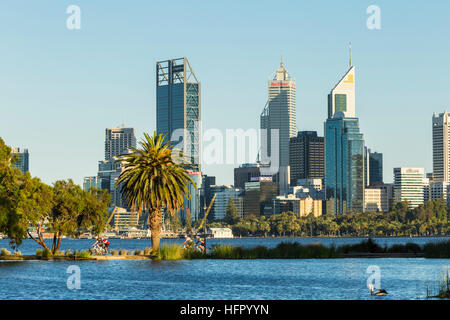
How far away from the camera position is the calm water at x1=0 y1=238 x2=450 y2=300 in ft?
145

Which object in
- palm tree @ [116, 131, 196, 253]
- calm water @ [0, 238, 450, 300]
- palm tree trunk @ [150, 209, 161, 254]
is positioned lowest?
calm water @ [0, 238, 450, 300]

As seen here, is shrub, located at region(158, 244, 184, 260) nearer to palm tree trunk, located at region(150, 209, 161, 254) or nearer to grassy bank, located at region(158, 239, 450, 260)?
grassy bank, located at region(158, 239, 450, 260)

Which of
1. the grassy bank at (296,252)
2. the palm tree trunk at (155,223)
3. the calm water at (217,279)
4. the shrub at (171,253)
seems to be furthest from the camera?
the palm tree trunk at (155,223)

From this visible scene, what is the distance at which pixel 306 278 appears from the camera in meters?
55.5

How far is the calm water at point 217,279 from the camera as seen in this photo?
145ft

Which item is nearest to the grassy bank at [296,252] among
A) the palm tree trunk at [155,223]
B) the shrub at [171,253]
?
the shrub at [171,253]

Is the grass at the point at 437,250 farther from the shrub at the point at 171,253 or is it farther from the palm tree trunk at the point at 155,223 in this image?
the palm tree trunk at the point at 155,223

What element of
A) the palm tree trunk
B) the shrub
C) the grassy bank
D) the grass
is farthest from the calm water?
the palm tree trunk

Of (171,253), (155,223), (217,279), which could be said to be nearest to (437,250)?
(171,253)

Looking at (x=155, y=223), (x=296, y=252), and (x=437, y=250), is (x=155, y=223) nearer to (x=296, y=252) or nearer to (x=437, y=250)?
(x=296, y=252)

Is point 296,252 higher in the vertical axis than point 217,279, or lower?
higher

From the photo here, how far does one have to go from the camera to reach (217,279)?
5381 centimetres
